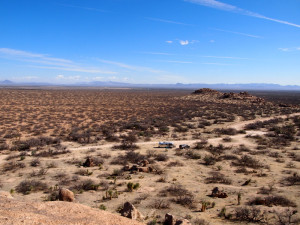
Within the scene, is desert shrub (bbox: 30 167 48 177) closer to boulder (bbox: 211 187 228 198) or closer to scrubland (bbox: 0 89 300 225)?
scrubland (bbox: 0 89 300 225)

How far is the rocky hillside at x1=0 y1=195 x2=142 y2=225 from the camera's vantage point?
480 cm

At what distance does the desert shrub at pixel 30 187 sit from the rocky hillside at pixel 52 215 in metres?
A: 2.72

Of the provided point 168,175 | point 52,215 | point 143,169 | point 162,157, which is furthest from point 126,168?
point 52,215

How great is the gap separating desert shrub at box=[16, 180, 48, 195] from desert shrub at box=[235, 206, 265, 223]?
24.2 feet

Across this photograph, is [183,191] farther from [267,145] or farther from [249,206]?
[267,145]

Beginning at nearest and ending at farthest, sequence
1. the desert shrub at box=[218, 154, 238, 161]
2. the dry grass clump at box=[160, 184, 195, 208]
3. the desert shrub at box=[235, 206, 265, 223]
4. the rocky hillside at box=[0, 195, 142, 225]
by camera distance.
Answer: the rocky hillside at box=[0, 195, 142, 225] → the desert shrub at box=[235, 206, 265, 223] → the dry grass clump at box=[160, 184, 195, 208] → the desert shrub at box=[218, 154, 238, 161]

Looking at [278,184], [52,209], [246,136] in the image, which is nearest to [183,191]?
[278,184]

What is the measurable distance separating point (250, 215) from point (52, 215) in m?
5.74

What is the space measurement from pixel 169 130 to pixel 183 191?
1373 centimetres

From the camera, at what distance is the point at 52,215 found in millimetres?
5254

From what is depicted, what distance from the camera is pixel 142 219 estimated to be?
6555 mm

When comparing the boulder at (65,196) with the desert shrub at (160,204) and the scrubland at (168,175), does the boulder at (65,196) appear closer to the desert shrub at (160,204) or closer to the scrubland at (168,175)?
the scrubland at (168,175)

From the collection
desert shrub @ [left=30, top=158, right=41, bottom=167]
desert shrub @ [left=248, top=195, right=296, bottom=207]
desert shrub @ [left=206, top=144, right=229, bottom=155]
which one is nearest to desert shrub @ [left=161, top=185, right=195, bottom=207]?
desert shrub @ [left=248, top=195, right=296, bottom=207]

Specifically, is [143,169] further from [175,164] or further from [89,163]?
[89,163]
